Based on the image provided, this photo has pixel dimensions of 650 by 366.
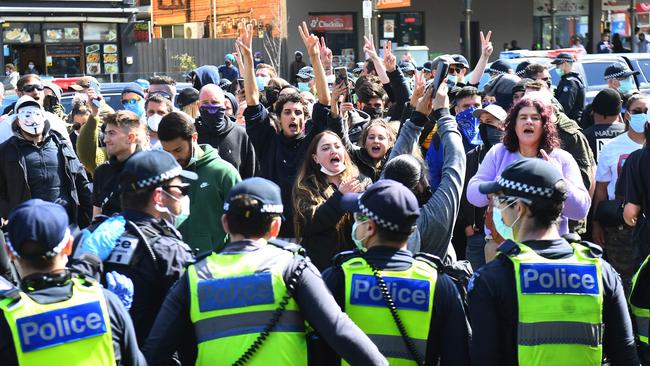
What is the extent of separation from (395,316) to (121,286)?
119cm

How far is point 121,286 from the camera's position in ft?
13.4

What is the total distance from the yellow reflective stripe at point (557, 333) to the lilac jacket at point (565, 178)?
70.7 inches

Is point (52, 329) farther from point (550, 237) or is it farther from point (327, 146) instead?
point (327, 146)

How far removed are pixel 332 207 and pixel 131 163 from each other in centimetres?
168

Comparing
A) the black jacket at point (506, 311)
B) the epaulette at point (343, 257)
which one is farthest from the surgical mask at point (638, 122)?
the epaulette at point (343, 257)

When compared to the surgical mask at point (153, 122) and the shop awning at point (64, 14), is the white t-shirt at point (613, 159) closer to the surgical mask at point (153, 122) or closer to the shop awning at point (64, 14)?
the surgical mask at point (153, 122)

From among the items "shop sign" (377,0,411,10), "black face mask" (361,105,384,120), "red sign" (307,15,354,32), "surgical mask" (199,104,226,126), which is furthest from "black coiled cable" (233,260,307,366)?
"red sign" (307,15,354,32)

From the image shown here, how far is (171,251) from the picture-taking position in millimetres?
4328

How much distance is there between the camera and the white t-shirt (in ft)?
26.0

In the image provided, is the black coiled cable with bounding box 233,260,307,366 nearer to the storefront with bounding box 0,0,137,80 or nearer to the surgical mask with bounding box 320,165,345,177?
the surgical mask with bounding box 320,165,345,177

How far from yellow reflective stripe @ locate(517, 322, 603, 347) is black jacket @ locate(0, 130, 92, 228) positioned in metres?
5.66

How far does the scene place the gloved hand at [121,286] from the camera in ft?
13.4

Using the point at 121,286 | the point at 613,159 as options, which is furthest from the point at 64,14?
the point at 121,286

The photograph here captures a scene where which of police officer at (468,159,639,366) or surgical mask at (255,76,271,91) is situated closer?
police officer at (468,159,639,366)
